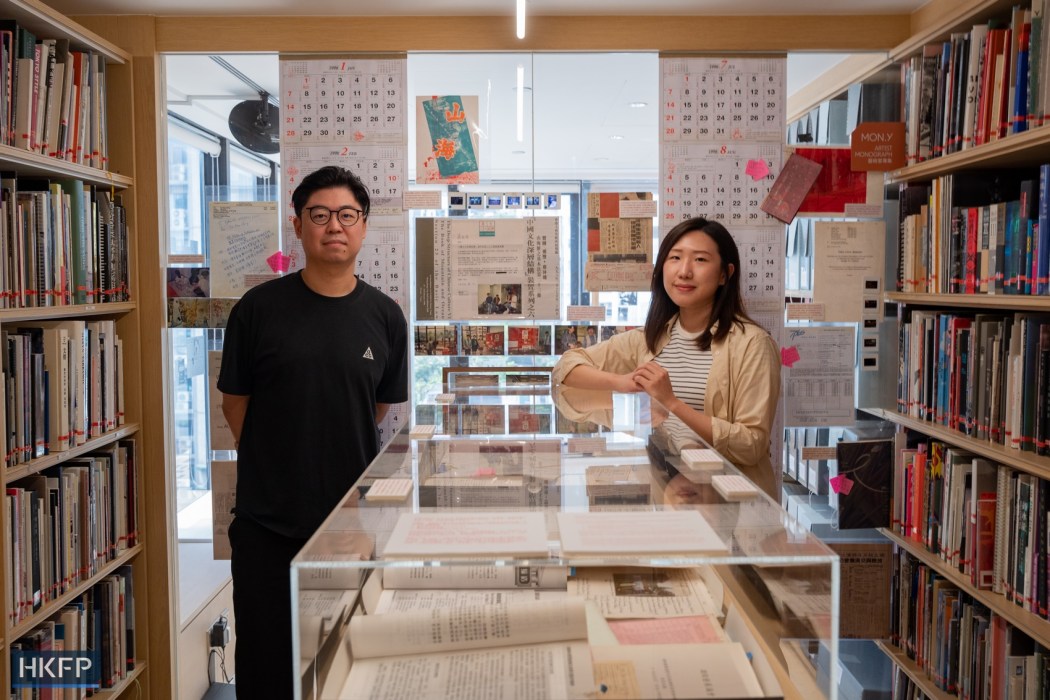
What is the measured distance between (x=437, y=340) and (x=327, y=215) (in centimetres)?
77

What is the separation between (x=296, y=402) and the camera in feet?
7.83

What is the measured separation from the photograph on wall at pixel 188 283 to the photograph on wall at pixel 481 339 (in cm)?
98

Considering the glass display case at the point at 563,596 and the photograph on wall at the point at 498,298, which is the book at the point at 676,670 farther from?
the photograph on wall at the point at 498,298

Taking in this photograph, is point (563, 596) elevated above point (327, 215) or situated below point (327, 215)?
below

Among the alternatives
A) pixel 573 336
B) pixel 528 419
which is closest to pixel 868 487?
pixel 573 336

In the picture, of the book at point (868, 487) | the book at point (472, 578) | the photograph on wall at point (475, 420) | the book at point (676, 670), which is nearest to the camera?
the book at point (676, 670)

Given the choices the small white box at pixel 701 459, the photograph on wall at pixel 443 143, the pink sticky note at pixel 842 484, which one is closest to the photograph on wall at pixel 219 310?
the photograph on wall at pixel 443 143

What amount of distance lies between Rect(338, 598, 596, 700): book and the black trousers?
1474 millimetres

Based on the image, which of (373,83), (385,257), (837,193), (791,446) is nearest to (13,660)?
(385,257)

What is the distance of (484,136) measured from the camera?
3.04 metres

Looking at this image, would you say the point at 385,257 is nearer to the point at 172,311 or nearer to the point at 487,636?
the point at 172,311

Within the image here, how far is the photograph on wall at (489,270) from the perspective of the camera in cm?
305

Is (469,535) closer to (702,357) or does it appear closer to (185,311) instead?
(702,357)

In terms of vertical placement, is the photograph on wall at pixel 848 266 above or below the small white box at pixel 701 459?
above
